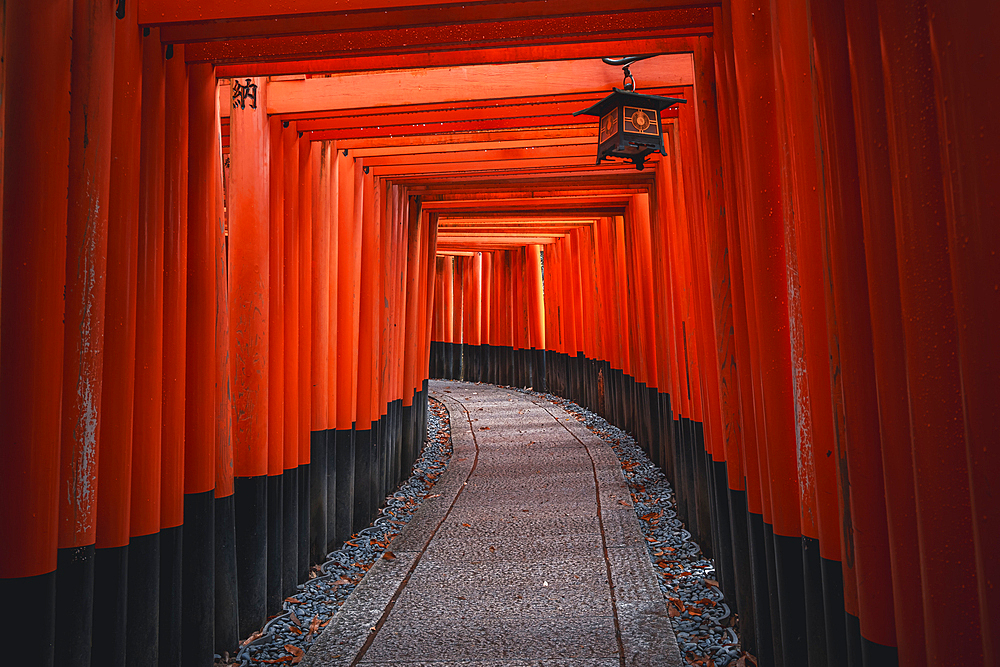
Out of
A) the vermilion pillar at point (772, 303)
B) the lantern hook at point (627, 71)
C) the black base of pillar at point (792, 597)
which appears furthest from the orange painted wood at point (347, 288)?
the black base of pillar at point (792, 597)

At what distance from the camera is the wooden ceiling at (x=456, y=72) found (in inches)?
102

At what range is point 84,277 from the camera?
2164mm

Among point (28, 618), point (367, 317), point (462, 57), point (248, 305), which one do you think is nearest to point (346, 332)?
point (367, 317)

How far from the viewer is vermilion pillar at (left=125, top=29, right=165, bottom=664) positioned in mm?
2514

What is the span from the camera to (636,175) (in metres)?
6.36

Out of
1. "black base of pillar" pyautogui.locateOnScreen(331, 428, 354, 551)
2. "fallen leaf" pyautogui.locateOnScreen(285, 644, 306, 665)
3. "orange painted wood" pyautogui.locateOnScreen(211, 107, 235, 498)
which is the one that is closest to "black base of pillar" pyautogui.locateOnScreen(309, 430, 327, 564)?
"black base of pillar" pyautogui.locateOnScreen(331, 428, 354, 551)

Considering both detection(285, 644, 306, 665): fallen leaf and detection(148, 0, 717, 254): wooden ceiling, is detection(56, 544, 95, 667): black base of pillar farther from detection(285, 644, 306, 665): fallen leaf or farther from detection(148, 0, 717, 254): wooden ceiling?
detection(148, 0, 717, 254): wooden ceiling

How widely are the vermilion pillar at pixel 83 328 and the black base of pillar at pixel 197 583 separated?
0.76 m

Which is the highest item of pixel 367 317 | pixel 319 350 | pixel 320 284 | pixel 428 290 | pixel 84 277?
pixel 428 290

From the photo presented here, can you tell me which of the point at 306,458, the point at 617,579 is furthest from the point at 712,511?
the point at 306,458

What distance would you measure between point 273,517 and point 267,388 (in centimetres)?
78

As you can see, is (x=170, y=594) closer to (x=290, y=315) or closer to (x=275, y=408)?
(x=275, y=408)

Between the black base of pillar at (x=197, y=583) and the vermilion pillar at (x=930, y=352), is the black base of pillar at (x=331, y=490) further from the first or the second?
the vermilion pillar at (x=930, y=352)

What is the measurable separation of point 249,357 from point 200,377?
2.18 feet
